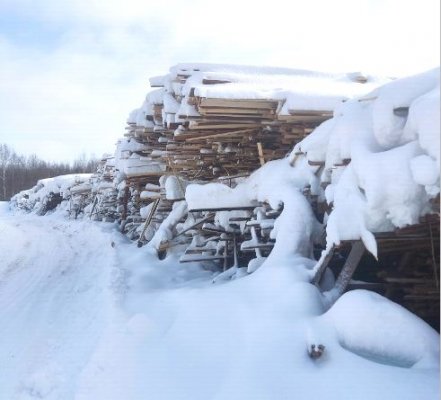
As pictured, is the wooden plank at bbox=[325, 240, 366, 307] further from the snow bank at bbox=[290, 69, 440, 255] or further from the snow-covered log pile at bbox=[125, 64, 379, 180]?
the snow-covered log pile at bbox=[125, 64, 379, 180]

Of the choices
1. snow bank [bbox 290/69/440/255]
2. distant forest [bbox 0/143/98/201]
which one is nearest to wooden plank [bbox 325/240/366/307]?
snow bank [bbox 290/69/440/255]

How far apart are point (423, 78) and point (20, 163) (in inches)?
3066

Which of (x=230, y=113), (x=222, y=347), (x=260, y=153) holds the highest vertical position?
(x=230, y=113)

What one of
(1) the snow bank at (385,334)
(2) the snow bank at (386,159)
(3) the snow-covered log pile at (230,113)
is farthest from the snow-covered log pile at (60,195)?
(1) the snow bank at (385,334)

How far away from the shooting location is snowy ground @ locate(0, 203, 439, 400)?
3820mm

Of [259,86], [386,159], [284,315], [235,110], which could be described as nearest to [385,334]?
[284,315]

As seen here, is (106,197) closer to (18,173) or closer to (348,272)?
(348,272)

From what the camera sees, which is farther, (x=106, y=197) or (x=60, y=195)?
(x=60, y=195)

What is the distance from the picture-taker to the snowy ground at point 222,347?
12.5 ft

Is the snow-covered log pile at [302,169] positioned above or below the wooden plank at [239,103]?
below

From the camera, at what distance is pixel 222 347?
452cm

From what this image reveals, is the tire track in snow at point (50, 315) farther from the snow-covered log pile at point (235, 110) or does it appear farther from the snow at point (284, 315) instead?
the snow-covered log pile at point (235, 110)

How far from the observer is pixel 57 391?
16.6 feet

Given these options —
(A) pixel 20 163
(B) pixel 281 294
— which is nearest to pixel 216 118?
(B) pixel 281 294
